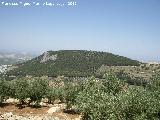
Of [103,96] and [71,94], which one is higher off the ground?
[103,96]

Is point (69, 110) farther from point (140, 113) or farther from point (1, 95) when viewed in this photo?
point (140, 113)

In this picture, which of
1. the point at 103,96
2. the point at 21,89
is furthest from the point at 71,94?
the point at 103,96

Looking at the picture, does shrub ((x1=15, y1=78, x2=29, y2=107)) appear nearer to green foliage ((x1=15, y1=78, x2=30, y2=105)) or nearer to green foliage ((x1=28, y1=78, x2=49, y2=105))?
green foliage ((x1=15, y1=78, x2=30, y2=105))

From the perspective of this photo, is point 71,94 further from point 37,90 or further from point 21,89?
point 21,89

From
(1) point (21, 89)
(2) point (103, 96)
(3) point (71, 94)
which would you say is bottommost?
(3) point (71, 94)

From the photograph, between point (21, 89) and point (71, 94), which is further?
point (21, 89)

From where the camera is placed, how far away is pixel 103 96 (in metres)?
67.5

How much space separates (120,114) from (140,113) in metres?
4.02

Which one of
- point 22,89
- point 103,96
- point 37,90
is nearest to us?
point 103,96

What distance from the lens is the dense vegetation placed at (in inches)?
2205

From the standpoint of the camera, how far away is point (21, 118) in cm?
9625

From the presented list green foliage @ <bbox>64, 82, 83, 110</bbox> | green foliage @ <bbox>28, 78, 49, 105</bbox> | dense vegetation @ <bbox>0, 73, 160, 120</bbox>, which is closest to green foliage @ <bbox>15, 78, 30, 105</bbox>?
dense vegetation @ <bbox>0, 73, 160, 120</bbox>

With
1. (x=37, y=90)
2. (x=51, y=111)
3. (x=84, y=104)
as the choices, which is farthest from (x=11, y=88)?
(x=84, y=104)

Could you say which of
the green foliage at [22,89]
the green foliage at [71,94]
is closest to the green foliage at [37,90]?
the green foliage at [22,89]
